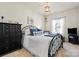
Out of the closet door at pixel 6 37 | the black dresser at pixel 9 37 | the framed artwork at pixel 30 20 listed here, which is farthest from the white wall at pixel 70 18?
the closet door at pixel 6 37

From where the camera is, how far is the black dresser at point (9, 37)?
308 cm

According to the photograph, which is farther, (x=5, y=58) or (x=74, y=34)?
(x=74, y=34)

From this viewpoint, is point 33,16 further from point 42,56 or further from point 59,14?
point 42,56

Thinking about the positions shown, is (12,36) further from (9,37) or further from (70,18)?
(70,18)

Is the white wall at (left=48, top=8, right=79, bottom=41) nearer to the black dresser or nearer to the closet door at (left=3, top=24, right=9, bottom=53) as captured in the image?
the black dresser

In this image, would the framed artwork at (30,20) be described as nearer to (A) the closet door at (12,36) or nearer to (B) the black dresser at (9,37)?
(B) the black dresser at (9,37)

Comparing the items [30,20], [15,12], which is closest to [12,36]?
[15,12]

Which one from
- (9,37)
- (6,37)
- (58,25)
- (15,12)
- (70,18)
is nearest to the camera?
(6,37)

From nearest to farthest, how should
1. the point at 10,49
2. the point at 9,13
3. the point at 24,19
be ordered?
the point at 10,49 → the point at 9,13 → the point at 24,19

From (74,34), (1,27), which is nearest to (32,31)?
(1,27)

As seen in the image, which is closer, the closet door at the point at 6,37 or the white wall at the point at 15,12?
the closet door at the point at 6,37

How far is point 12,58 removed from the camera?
2.65 m

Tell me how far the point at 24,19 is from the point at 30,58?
9.24ft

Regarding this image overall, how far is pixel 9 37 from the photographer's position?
11.1 ft
